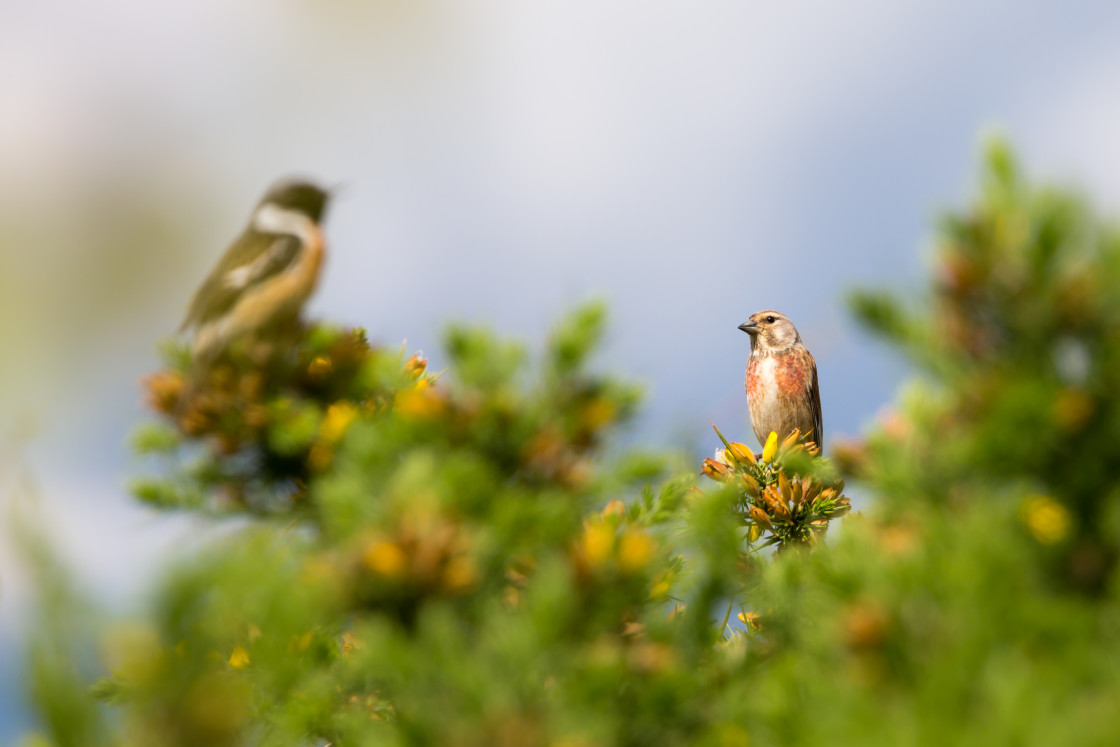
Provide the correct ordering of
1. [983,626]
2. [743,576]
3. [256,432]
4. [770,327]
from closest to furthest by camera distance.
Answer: [983,626] → [256,432] → [743,576] → [770,327]

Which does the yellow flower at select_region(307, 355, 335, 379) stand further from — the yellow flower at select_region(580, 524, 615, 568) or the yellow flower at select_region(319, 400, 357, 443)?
the yellow flower at select_region(580, 524, 615, 568)

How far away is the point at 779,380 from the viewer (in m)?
7.01

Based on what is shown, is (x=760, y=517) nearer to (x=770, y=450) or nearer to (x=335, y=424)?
(x=770, y=450)

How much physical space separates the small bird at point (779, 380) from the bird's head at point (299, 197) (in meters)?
5.31

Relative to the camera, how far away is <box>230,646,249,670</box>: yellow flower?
1.87 meters

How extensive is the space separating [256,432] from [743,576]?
3.73 ft

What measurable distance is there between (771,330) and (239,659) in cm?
598

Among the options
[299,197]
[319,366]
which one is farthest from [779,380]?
[319,366]

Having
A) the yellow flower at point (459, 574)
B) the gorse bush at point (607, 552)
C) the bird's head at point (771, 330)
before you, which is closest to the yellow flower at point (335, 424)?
the gorse bush at point (607, 552)

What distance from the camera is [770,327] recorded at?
7.26 m

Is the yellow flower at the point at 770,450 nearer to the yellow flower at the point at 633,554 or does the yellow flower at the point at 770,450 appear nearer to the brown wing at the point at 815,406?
the yellow flower at the point at 633,554

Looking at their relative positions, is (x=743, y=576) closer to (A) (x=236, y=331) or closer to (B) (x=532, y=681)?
(B) (x=532, y=681)

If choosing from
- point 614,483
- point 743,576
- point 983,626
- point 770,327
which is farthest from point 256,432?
point 770,327

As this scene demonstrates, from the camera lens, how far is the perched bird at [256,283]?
5.73ft
